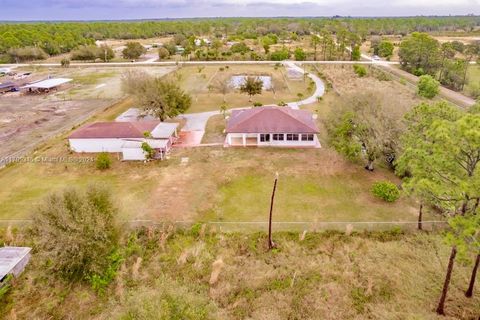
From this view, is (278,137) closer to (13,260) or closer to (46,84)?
(13,260)

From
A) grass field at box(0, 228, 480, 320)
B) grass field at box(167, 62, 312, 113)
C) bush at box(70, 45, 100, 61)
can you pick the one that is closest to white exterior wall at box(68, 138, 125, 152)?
grass field at box(0, 228, 480, 320)

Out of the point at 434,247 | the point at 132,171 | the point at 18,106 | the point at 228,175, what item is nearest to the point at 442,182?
the point at 434,247

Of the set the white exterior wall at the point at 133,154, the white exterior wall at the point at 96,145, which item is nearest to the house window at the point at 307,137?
the white exterior wall at the point at 133,154

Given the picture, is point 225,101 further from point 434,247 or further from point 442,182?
point 442,182

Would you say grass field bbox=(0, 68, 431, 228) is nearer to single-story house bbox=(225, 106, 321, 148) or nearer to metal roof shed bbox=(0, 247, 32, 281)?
single-story house bbox=(225, 106, 321, 148)

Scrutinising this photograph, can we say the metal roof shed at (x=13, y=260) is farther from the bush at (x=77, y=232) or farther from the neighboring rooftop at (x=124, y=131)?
the neighboring rooftop at (x=124, y=131)

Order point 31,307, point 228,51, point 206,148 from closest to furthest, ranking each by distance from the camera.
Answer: point 31,307, point 206,148, point 228,51

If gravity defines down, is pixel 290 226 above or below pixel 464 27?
below
